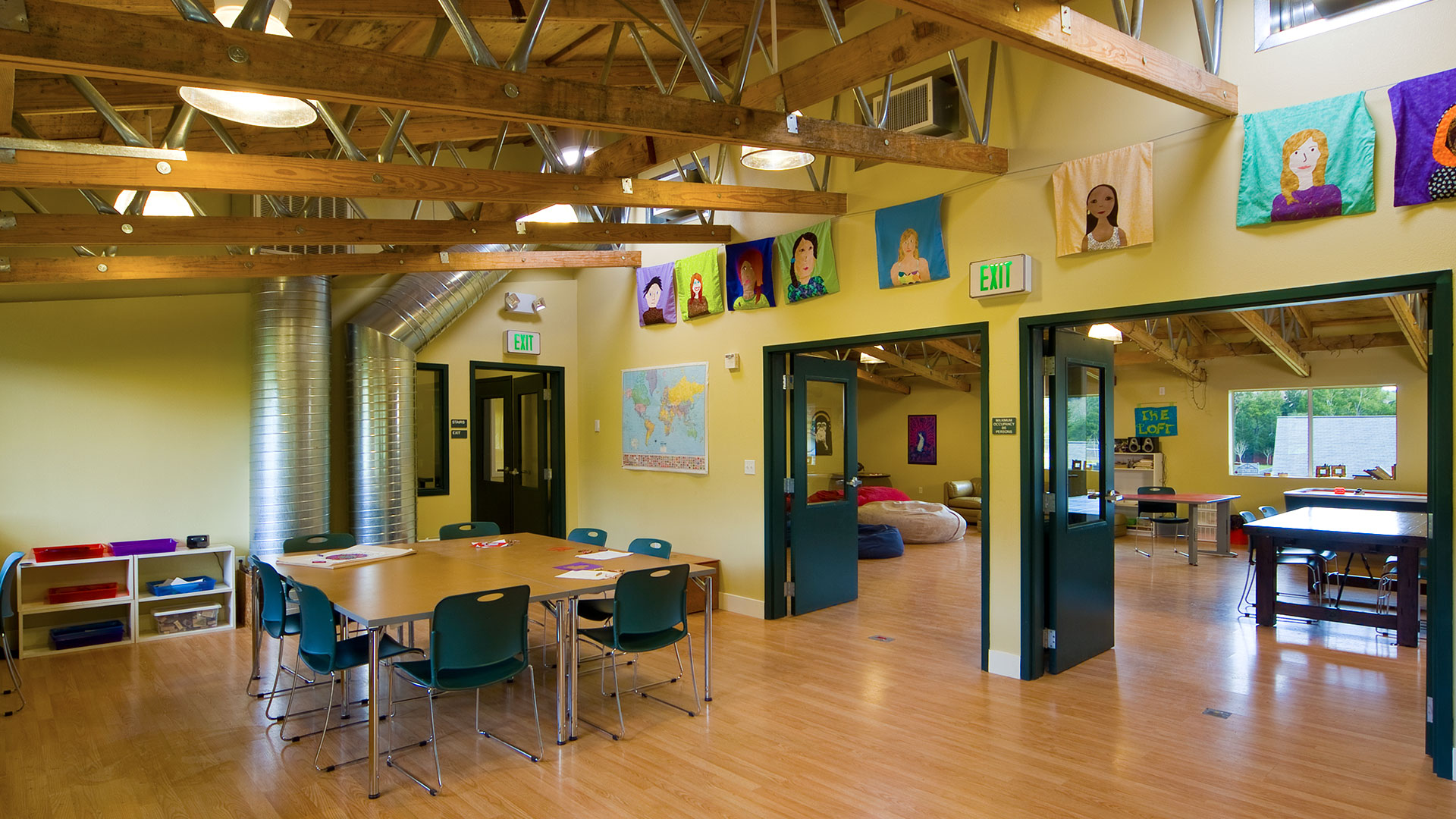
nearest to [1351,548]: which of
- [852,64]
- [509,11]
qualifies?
[852,64]

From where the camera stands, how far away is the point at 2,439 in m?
6.14

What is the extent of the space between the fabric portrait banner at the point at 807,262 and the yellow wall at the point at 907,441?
30.1ft

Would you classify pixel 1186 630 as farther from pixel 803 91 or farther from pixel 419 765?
pixel 419 765

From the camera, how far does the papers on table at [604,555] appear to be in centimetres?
522

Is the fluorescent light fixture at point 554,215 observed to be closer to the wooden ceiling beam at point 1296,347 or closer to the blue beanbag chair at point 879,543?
the blue beanbag chair at point 879,543

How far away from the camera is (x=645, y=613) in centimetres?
432

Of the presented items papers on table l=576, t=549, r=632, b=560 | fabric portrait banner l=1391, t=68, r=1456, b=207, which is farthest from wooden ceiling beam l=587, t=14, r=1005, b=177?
papers on table l=576, t=549, r=632, b=560

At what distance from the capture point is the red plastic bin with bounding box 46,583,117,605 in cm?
597

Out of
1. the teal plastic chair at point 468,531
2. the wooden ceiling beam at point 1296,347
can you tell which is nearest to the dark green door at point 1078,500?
the teal plastic chair at point 468,531

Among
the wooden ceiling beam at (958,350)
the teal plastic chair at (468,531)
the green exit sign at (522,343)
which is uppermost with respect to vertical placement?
the wooden ceiling beam at (958,350)

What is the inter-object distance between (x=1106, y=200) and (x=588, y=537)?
4225mm

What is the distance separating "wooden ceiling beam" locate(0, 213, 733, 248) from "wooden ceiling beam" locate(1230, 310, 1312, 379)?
5994 mm

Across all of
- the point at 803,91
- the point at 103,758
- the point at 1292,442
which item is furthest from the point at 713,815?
the point at 1292,442

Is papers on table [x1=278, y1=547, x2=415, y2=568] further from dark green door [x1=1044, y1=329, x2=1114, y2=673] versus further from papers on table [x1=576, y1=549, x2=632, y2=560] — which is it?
dark green door [x1=1044, y1=329, x2=1114, y2=673]
